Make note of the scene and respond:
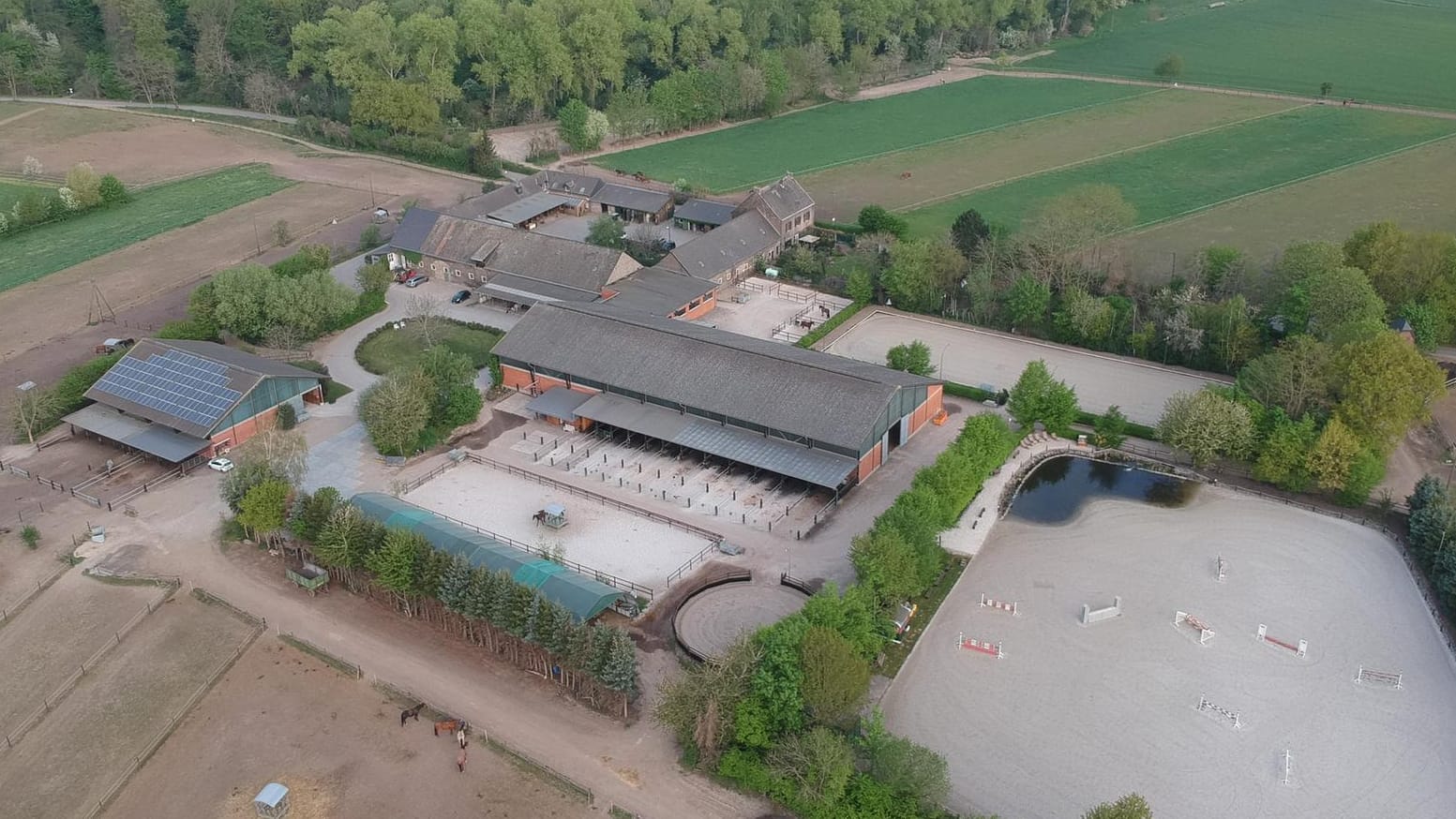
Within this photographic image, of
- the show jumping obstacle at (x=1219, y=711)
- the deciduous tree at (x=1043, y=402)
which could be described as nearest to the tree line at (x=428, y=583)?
the show jumping obstacle at (x=1219, y=711)

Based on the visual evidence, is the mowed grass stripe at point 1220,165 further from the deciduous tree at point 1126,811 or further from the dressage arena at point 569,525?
the deciduous tree at point 1126,811

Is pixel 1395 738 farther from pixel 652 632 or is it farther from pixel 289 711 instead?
pixel 289 711

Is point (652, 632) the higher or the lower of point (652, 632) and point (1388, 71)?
the lower

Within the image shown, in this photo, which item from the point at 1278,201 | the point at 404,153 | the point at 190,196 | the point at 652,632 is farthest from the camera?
the point at 404,153

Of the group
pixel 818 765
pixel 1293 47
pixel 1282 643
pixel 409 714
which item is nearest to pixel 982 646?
pixel 818 765

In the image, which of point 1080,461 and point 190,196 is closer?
point 1080,461

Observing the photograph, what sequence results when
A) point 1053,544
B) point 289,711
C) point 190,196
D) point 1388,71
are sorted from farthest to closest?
point 1388,71, point 190,196, point 1053,544, point 289,711

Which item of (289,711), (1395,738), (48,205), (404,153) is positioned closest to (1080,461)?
(1395,738)
